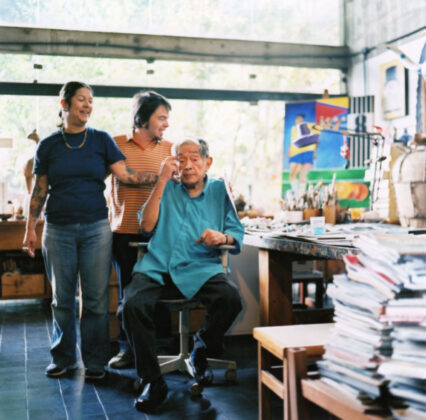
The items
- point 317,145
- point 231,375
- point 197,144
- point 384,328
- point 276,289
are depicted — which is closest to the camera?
point 384,328

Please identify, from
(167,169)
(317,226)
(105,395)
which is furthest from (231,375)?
(167,169)

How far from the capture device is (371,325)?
1.08 m

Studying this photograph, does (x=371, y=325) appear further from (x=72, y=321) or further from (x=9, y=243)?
(x=9, y=243)

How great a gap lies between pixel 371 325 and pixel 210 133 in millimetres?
5649

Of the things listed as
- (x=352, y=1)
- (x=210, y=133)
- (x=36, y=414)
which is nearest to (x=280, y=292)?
(x=36, y=414)

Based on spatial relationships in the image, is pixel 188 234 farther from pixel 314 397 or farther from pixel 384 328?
pixel 384 328

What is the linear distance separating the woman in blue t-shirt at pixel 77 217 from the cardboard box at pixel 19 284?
2.10 metres

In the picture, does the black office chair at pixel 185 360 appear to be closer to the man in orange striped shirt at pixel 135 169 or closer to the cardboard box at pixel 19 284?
the man in orange striped shirt at pixel 135 169

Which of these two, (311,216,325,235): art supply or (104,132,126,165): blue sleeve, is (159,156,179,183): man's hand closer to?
(104,132,126,165): blue sleeve

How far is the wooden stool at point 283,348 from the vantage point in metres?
1.37

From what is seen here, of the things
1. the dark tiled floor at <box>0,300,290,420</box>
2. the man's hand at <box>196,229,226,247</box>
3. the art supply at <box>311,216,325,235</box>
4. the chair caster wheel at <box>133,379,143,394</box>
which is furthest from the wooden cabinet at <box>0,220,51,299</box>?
the art supply at <box>311,216,325,235</box>

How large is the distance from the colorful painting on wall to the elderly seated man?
10.6ft

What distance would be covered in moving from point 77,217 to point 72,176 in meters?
0.21

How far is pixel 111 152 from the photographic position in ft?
9.18
